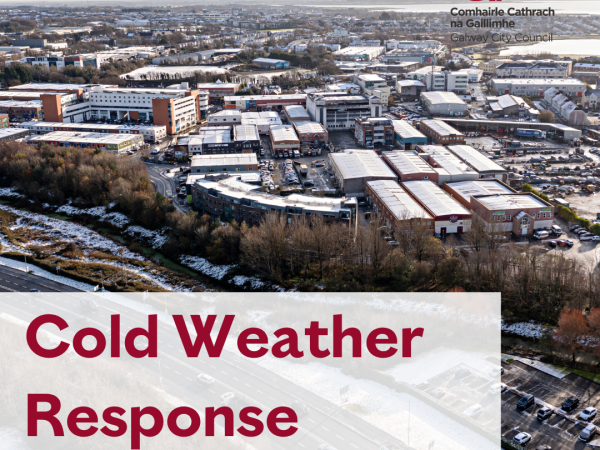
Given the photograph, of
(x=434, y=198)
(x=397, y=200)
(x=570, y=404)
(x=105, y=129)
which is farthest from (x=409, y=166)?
(x=105, y=129)

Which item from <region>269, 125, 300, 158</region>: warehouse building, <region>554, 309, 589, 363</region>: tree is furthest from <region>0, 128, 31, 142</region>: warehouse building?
<region>554, 309, 589, 363</region>: tree

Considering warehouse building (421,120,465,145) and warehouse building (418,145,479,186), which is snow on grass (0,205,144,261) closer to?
warehouse building (418,145,479,186)

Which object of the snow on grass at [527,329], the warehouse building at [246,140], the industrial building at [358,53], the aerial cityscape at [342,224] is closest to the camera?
the aerial cityscape at [342,224]

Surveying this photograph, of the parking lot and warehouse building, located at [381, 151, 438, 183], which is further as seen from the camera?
warehouse building, located at [381, 151, 438, 183]

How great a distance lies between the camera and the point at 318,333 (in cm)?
618

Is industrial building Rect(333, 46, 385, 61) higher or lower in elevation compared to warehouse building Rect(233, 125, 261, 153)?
higher

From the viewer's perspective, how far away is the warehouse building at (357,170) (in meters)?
9.93

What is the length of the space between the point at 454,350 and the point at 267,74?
1891cm

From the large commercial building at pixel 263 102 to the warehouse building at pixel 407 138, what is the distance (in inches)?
175

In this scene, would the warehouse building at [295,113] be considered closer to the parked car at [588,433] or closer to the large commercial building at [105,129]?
the large commercial building at [105,129]

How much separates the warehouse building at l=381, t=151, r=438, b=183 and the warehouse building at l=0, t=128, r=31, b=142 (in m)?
8.61

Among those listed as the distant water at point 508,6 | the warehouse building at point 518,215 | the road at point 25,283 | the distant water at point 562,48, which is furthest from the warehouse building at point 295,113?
the distant water at point 508,6

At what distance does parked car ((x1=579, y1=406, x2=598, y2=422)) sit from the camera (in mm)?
4672

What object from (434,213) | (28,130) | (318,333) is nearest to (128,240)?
(318,333)
